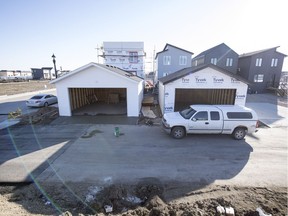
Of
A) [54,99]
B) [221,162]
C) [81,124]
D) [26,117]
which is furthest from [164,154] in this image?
[54,99]

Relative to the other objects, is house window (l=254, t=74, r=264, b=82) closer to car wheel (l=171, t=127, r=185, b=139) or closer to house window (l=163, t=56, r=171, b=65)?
house window (l=163, t=56, r=171, b=65)

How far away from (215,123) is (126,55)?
39.4 metres

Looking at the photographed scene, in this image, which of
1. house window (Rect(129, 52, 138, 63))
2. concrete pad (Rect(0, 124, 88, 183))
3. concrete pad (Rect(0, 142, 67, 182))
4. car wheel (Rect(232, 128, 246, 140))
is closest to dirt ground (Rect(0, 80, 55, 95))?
house window (Rect(129, 52, 138, 63))

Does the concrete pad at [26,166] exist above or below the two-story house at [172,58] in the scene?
below

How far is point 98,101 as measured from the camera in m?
20.8

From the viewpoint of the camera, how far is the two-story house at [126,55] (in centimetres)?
4422

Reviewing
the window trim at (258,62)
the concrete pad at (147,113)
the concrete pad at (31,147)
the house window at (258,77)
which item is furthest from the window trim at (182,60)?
the concrete pad at (31,147)

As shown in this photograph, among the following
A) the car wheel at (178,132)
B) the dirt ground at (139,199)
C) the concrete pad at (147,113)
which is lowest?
the dirt ground at (139,199)

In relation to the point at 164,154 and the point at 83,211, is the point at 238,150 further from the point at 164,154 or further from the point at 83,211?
the point at 83,211

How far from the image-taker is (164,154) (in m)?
7.73

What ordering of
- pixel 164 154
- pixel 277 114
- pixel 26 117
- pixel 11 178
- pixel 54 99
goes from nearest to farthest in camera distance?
1. pixel 11 178
2. pixel 164 154
3. pixel 26 117
4. pixel 277 114
5. pixel 54 99

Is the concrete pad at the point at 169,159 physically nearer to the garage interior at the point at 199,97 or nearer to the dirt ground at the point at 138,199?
the dirt ground at the point at 138,199

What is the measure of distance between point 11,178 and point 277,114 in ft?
64.8

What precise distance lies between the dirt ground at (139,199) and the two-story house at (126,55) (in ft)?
133
